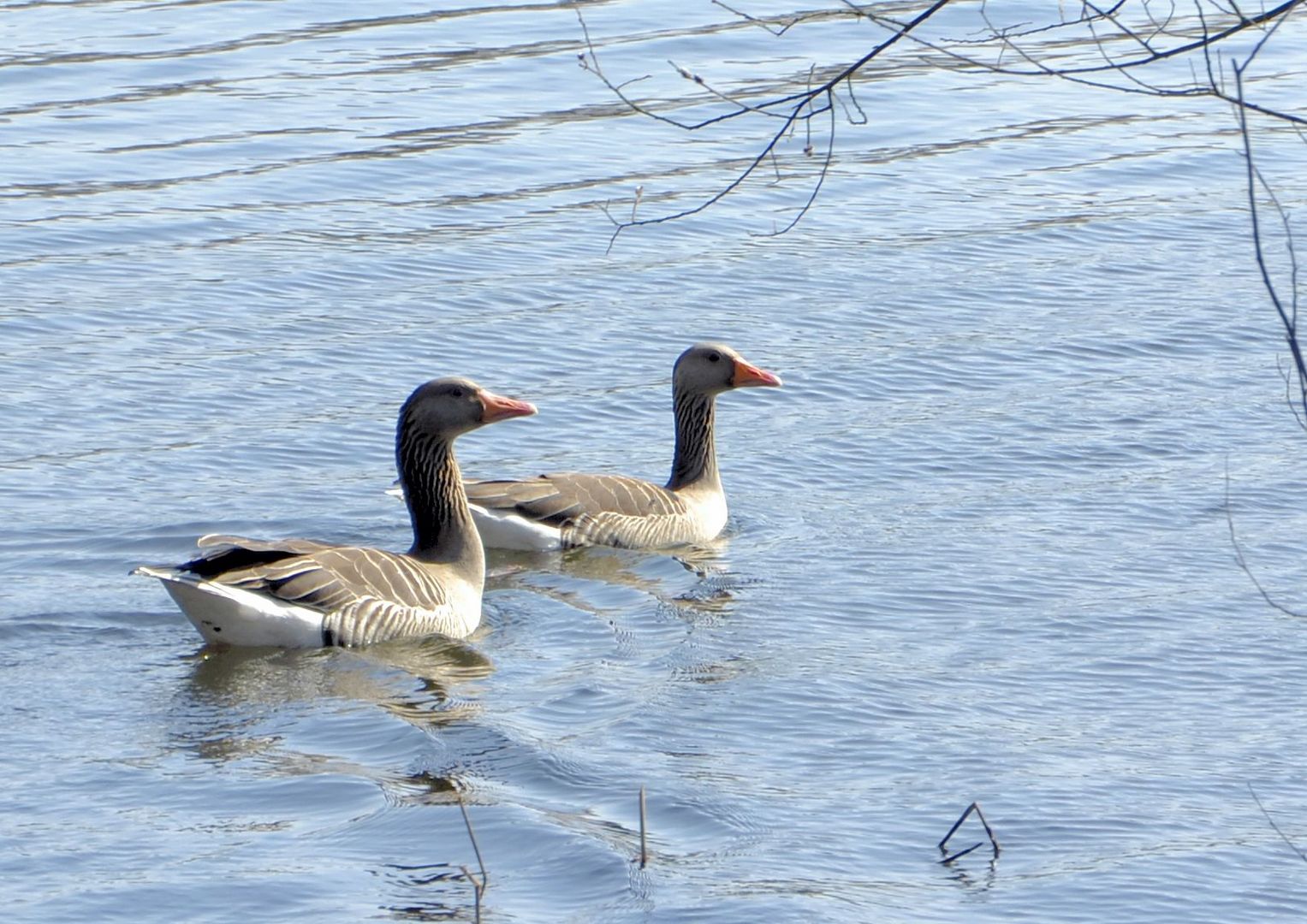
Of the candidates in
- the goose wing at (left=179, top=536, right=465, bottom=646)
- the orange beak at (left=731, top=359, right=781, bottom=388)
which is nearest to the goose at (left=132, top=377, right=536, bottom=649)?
the goose wing at (left=179, top=536, right=465, bottom=646)

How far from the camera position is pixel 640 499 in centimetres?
1302

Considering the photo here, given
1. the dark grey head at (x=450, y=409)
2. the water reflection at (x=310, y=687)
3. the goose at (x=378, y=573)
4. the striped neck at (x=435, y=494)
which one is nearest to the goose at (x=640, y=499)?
the goose at (x=378, y=573)

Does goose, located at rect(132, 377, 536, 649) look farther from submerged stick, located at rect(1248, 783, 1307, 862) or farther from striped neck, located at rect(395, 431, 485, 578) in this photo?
submerged stick, located at rect(1248, 783, 1307, 862)

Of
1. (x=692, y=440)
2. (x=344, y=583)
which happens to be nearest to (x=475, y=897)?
(x=344, y=583)

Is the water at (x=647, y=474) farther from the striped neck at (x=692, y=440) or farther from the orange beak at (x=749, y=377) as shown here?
the orange beak at (x=749, y=377)

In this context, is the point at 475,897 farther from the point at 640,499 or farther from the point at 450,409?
the point at 640,499

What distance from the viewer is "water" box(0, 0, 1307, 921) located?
315 inches

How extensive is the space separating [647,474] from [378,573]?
3.70 m

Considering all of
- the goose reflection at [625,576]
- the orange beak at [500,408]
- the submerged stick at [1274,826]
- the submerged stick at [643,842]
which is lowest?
the goose reflection at [625,576]

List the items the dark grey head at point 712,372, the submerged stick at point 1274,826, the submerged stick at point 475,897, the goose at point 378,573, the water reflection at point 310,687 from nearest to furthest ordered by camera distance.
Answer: the submerged stick at point 475,897, the submerged stick at point 1274,826, the water reflection at point 310,687, the goose at point 378,573, the dark grey head at point 712,372

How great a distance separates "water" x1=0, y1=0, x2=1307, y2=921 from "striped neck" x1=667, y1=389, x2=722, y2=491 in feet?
1.36

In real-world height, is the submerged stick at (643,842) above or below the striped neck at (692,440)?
above

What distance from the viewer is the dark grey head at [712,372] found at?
537 inches

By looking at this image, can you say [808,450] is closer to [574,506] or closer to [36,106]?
[574,506]
